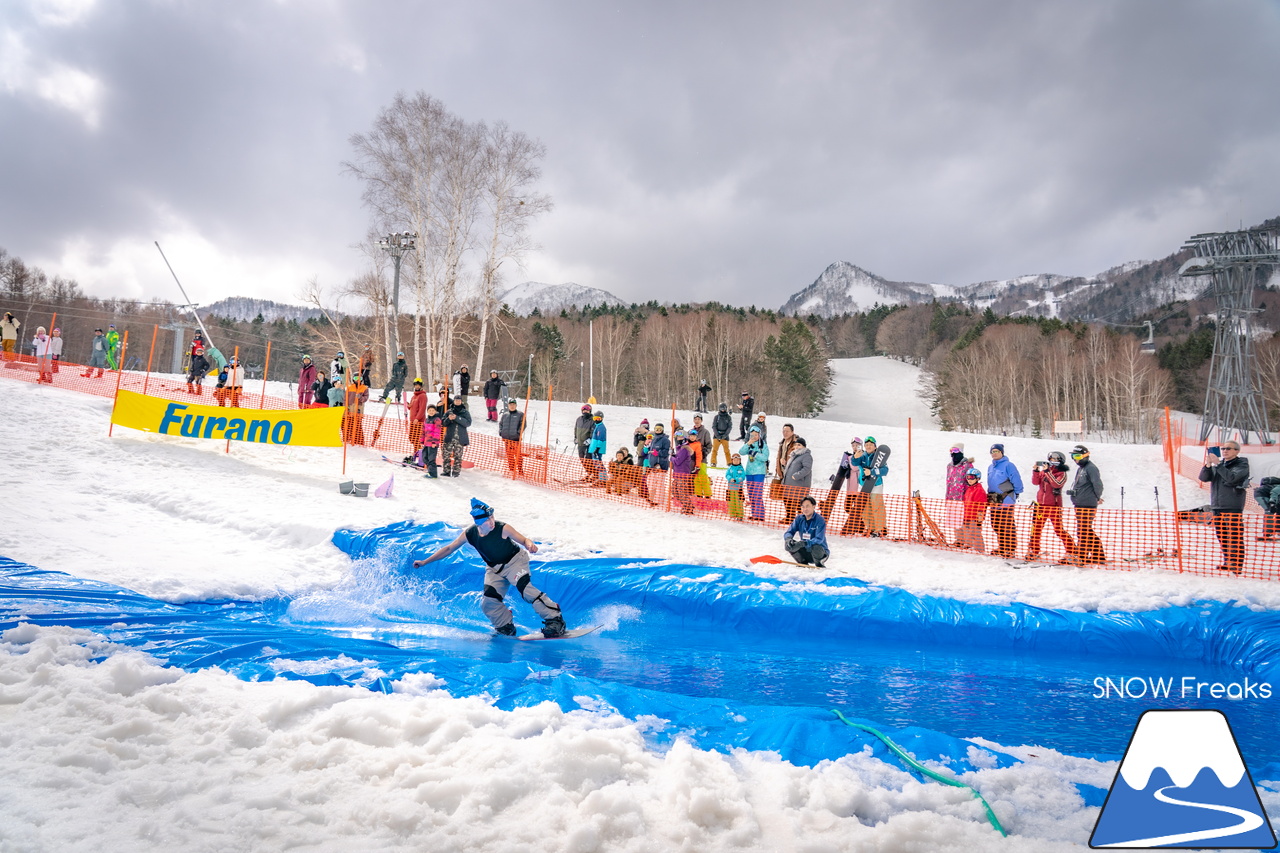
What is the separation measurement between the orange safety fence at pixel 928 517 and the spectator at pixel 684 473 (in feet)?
0.10

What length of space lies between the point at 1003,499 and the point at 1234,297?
2926cm

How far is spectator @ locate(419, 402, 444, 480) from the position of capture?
13867mm

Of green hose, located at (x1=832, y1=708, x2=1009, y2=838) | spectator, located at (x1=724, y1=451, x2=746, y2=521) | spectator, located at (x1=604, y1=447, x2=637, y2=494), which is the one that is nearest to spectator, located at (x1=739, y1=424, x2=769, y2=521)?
spectator, located at (x1=724, y1=451, x2=746, y2=521)

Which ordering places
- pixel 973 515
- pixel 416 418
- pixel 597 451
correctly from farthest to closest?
pixel 416 418, pixel 597 451, pixel 973 515

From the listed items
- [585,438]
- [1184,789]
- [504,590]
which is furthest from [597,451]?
[1184,789]

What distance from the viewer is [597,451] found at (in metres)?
14.5

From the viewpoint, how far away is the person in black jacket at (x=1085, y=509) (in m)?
9.50

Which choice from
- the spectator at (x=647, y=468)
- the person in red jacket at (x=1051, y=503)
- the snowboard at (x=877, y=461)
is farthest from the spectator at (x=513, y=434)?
the person in red jacket at (x=1051, y=503)

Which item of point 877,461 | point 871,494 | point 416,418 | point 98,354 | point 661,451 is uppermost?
point 98,354

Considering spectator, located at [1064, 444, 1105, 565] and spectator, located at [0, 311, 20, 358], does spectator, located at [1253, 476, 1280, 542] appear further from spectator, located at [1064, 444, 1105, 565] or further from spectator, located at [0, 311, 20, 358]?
spectator, located at [0, 311, 20, 358]

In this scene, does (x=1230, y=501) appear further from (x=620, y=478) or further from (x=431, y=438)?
(x=431, y=438)

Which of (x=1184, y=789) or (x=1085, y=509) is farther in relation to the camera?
(x=1085, y=509)

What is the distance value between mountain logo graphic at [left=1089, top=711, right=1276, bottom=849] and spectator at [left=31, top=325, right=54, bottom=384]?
23421 millimetres

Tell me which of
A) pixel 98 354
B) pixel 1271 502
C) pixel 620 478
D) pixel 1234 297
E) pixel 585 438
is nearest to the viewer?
pixel 1271 502
